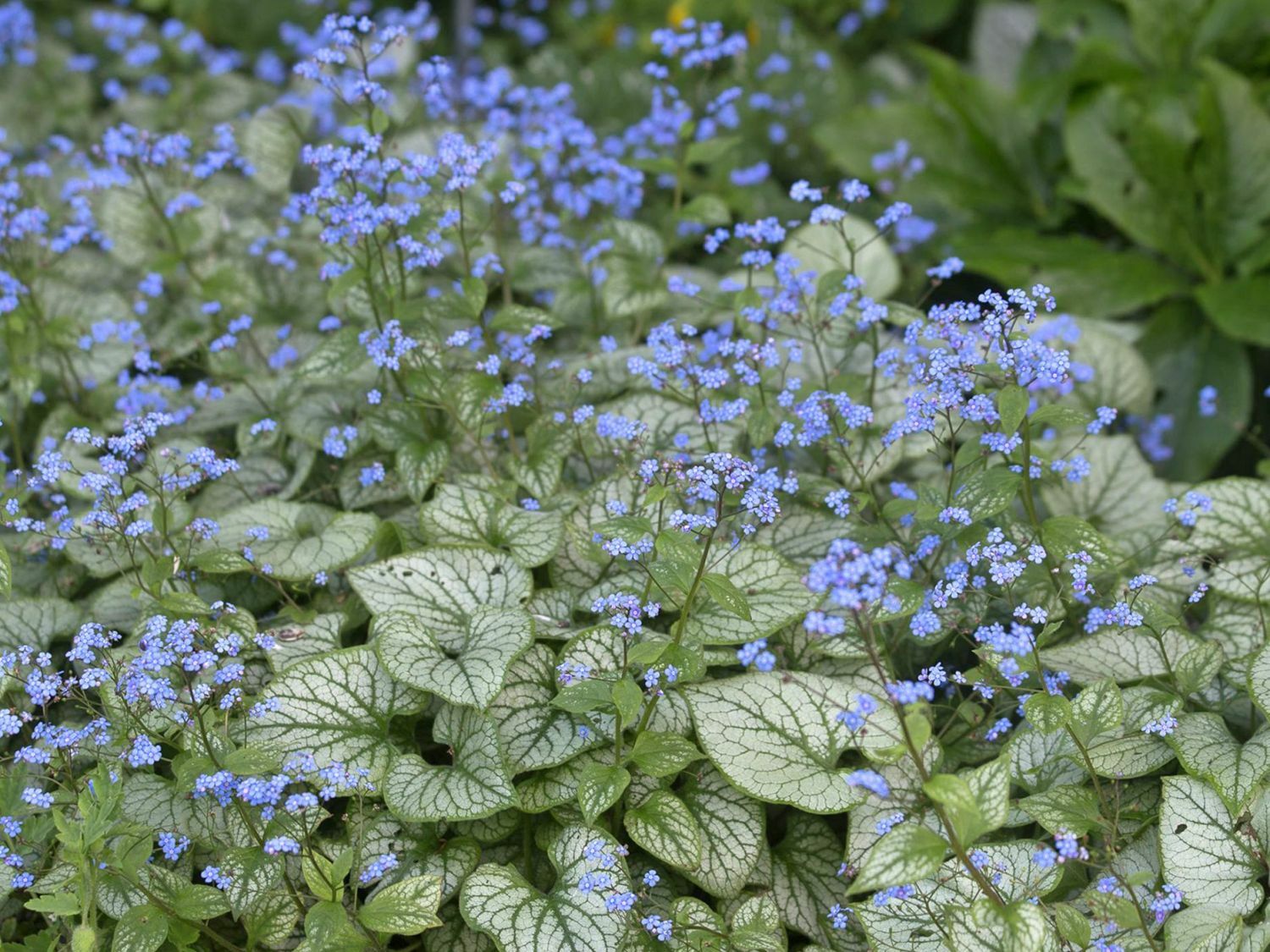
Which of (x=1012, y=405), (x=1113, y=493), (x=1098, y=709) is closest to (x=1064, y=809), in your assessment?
(x=1098, y=709)

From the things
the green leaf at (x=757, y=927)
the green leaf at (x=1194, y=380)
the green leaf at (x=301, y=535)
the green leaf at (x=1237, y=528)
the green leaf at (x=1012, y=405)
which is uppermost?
the green leaf at (x=1012, y=405)

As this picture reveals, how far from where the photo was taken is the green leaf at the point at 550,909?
8.28 feet

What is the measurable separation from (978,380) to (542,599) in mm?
1219

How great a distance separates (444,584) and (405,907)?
0.85 metres

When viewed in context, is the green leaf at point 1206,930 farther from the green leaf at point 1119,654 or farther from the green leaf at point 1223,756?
the green leaf at point 1119,654

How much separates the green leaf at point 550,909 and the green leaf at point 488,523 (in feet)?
2.61

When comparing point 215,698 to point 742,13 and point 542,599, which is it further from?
point 742,13

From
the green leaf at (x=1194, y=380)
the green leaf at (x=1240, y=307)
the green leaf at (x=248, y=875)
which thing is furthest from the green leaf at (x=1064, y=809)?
the green leaf at (x=1240, y=307)

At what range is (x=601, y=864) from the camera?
2.55 meters

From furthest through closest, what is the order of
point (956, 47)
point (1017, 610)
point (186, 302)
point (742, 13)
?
point (956, 47)
point (742, 13)
point (186, 302)
point (1017, 610)

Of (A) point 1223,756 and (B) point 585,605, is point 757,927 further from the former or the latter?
(A) point 1223,756

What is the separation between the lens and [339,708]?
2877 millimetres

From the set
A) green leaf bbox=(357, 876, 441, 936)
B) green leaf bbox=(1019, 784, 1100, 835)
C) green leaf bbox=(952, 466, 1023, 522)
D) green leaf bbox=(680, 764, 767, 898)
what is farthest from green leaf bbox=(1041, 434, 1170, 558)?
green leaf bbox=(357, 876, 441, 936)

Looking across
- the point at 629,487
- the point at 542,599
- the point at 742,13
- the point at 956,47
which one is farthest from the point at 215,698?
the point at 956,47
